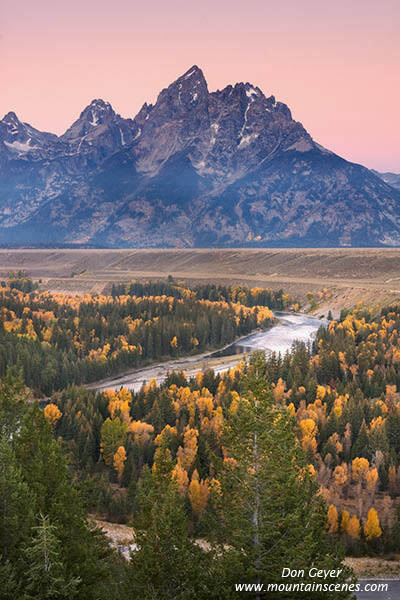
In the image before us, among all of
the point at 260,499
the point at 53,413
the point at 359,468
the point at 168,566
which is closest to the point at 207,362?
the point at 53,413

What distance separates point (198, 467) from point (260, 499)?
55.8 metres

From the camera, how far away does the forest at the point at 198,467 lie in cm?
2419

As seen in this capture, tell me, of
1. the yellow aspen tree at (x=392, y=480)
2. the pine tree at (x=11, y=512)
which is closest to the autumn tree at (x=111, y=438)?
the yellow aspen tree at (x=392, y=480)

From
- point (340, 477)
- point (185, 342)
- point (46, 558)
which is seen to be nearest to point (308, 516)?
point (46, 558)

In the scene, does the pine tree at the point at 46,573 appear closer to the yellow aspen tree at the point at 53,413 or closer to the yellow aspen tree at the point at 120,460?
the yellow aspen tree at the point at 120,460

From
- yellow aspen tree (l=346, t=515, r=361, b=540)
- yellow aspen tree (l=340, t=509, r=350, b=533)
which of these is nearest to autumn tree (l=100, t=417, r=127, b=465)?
yellow aspen tree (l=340, t=509, r=350, b=533)

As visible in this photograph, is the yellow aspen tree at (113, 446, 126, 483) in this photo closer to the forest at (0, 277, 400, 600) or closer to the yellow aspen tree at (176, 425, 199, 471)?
the forest at (0, 277, 400, 600)

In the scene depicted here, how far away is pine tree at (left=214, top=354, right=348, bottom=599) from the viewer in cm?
2427

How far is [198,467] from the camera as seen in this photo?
3110 inches

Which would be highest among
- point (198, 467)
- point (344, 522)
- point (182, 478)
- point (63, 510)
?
point (63, 510)

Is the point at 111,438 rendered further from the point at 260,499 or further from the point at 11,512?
the point at 260,499

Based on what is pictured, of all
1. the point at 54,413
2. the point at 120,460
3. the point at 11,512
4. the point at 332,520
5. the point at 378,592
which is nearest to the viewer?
the point at 11,512

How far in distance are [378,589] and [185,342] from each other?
5316 inches

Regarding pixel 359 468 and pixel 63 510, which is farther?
pixel 359 468
